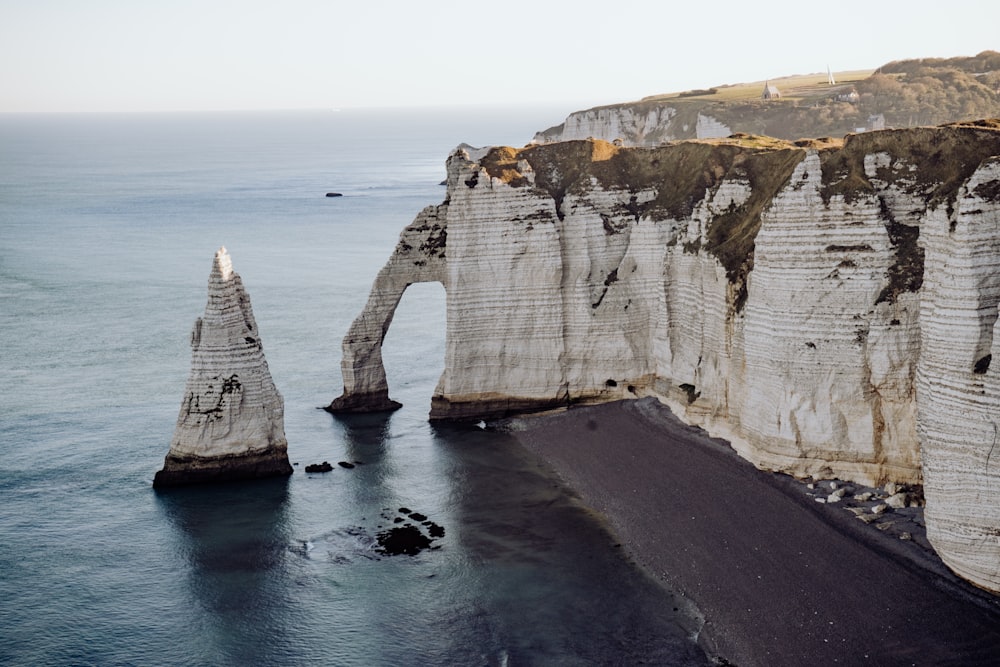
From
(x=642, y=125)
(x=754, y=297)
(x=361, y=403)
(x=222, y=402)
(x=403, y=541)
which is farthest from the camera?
(x=642, y=125)

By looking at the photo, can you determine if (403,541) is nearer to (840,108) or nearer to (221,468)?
(221,468)

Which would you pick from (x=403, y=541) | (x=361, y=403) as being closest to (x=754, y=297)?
(x=403, y=541)

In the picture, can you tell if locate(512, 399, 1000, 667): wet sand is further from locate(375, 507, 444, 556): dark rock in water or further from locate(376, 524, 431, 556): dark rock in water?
locate(376, 524, 431, 556): dark rock in water

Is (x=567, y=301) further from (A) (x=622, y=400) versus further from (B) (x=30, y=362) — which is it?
(B) (x=30, y=362)

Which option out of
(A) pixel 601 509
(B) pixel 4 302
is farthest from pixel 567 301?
(B) pixel 4 302

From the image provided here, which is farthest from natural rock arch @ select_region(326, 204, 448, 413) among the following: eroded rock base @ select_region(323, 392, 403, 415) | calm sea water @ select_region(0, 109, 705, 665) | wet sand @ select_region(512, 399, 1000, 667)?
wet sand @ select_region(512, 399, 1000, 667)

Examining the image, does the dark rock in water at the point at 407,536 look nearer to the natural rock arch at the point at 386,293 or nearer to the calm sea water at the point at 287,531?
the calm sea water at the point at 287,531
